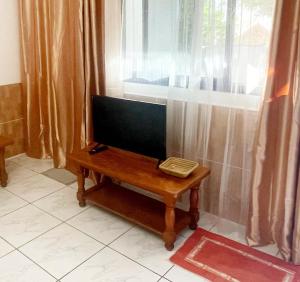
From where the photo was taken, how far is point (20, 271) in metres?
1.85

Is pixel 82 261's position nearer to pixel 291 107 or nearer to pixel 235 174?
pixel 235 174

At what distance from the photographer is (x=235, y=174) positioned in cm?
221

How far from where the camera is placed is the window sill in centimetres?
198

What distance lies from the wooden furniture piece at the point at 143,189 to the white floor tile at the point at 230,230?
0.17 metres

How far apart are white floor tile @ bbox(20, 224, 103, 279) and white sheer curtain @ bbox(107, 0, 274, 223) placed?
0.92 m

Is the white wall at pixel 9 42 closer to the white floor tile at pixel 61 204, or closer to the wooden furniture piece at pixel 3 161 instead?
the wooden furniture piece at pixel 3 161

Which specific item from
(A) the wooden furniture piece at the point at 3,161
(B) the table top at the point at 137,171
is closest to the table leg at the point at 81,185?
(B) the table top at the point at 137,171

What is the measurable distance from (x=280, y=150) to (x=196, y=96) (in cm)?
66

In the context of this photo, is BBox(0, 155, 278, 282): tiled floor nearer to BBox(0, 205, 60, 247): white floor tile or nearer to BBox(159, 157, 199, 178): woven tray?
BBox(0, 205, 60, 247): white floor tile

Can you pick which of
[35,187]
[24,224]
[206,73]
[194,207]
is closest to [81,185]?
[24,224]

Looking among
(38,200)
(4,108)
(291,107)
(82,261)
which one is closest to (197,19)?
(291,107)

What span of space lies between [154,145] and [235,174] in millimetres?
Answer: 600

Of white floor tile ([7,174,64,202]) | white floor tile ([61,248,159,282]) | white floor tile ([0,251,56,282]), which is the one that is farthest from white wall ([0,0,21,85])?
white floor tile ([61,248,159,282])

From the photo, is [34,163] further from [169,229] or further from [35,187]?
[169,229]
